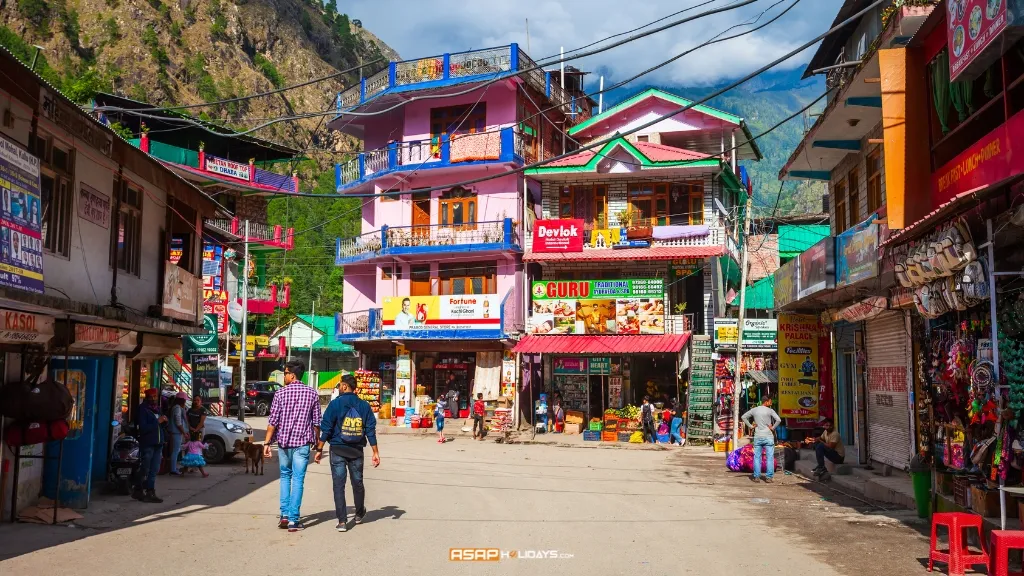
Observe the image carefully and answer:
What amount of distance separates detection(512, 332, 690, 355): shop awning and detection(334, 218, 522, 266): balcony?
4271 mm

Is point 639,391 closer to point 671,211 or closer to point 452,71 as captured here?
point 671,211

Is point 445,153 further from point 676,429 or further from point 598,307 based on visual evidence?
point 676,429

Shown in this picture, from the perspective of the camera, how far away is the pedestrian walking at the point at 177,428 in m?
15.2

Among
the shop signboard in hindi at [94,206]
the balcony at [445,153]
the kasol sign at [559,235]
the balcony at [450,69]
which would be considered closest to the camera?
the shop signboard in hindi at [94,206]

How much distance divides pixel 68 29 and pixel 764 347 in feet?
223

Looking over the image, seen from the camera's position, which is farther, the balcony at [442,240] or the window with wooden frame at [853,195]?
the balcony at [442,240]

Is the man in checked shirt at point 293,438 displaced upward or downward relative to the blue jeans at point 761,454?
upward

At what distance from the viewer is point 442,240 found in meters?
33.8

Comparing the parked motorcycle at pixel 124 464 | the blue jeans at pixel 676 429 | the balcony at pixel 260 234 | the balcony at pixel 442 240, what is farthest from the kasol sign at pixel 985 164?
the balcony at pixel 260 234

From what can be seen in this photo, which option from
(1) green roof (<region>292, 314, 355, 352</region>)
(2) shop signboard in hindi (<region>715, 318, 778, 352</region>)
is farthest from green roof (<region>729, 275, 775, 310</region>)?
(1) green roof (<region>292, 314, 355, 352</region>)

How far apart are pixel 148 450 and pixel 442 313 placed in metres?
20.6

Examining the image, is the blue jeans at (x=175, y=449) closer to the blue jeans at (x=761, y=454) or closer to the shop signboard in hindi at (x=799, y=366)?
the blue jeans at (x=761, y=454)

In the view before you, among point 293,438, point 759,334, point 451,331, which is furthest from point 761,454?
point 451,331

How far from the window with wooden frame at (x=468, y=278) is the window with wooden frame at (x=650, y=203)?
6028 millimetres
